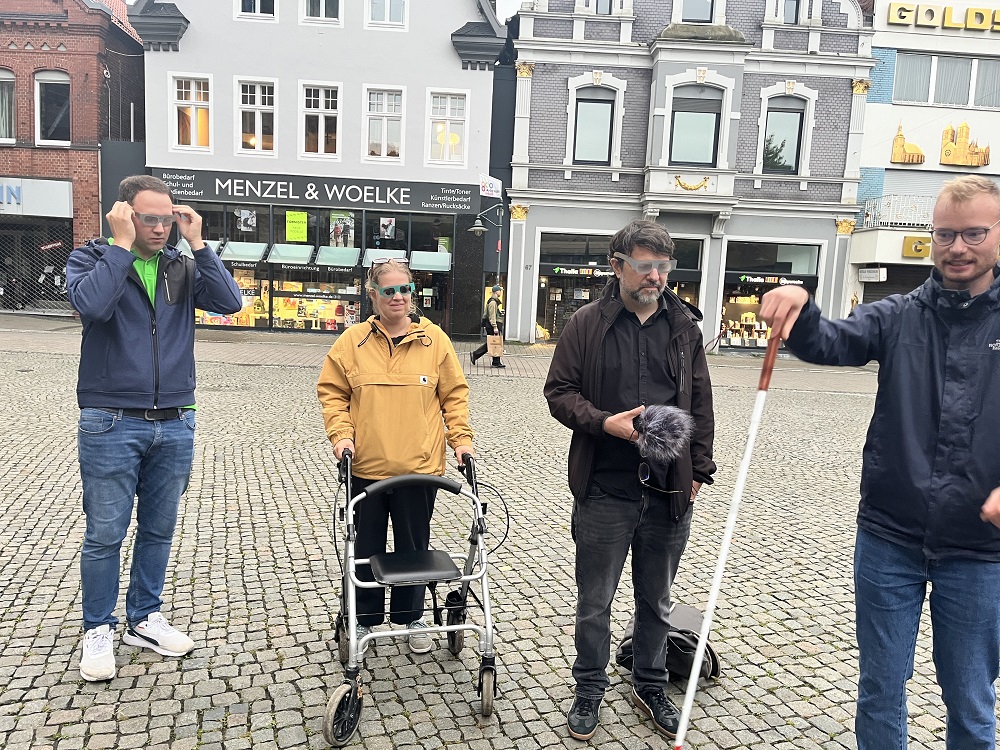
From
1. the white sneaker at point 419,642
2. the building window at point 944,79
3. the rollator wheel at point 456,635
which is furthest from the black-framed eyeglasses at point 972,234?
the building window at point 944,79

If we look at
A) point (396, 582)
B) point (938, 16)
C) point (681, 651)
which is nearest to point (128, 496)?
point (396, 582)

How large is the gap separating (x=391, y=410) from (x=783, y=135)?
2224cm

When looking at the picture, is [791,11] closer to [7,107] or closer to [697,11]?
[697,11]

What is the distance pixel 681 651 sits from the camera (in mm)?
3602

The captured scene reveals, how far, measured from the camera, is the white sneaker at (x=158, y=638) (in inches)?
145

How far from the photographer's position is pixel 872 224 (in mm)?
22578

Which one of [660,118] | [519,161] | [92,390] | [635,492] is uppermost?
[660,118]

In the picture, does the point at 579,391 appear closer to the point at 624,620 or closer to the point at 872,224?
the point at 624,620

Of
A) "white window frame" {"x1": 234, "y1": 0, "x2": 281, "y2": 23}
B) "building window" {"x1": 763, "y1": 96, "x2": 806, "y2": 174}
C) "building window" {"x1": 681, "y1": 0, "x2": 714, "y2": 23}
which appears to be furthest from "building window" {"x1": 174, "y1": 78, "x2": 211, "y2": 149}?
"building window" {"x1": 763, "y1": 96, "x2": 806, "y2": 174}

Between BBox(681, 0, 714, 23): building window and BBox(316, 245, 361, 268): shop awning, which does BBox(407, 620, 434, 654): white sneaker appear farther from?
BBox(681, 0, 714, 23): building window

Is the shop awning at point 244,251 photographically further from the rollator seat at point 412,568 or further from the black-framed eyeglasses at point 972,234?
the black-framed eyeglasses at point 972,234

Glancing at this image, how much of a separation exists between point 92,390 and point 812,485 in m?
6.78

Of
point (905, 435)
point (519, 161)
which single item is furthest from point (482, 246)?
point (905, 435)

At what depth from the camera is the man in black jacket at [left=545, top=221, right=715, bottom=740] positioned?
3.11m
